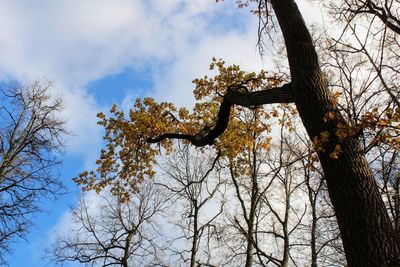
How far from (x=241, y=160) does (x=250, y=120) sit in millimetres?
1767

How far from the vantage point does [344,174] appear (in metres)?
3.83

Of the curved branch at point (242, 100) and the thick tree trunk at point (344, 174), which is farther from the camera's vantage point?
the curved branch at point (242, 100)

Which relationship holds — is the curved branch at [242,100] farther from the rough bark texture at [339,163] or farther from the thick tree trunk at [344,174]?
the thick tree trunk at [344,174]

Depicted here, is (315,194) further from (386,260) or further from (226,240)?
(386,260)

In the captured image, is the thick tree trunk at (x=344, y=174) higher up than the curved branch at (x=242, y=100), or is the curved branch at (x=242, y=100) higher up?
the curved branch at (x=242, y=100)

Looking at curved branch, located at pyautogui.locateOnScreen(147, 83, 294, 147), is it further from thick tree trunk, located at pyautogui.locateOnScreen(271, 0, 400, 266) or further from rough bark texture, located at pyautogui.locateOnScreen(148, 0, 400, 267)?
thick tree trunk, located at pyautogui.locateOnScreen(271, 0, 400, 266)

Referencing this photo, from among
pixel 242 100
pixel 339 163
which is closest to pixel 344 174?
pixel 339 163

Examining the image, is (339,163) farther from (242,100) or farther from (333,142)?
(242,100)

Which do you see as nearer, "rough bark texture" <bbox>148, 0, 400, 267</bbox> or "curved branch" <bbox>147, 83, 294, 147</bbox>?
"rough bark texture" <bbox>148, 0, 400, 267</bbox>

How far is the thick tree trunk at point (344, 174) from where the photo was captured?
342 centimetres

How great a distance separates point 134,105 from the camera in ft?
25.8

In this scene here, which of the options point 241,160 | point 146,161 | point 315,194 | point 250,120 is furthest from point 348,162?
point 315,194

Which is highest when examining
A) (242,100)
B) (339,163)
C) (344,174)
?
(242,100)

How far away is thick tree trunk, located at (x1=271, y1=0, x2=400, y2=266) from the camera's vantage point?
3.42 meters
